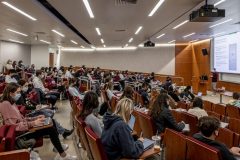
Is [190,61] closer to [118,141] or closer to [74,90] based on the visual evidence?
[74,90]

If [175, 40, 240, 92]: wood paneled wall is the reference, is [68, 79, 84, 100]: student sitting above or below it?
below

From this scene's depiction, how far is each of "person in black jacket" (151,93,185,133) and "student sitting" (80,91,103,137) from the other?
3.17 feet

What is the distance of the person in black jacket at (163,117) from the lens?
415cm

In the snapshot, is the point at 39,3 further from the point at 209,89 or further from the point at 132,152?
the point at 209,89

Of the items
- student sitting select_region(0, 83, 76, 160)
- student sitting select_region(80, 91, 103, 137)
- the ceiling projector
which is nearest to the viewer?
student sitting select_region(80, 91, 103, 137)

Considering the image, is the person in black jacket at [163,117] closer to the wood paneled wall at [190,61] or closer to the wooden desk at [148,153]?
the wooden desk at [148,153]

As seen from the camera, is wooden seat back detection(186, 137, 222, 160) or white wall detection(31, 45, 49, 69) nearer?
wooden seat back detection(186, 137, 222, 160)

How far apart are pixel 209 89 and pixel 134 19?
9.18 m

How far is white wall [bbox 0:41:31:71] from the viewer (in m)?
19.8

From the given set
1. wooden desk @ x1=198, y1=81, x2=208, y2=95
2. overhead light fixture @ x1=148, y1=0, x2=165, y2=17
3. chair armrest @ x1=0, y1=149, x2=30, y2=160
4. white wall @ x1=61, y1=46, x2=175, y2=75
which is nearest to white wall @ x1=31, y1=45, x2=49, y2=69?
white wall @ x1=61, y1=46, x2=175, y2=75

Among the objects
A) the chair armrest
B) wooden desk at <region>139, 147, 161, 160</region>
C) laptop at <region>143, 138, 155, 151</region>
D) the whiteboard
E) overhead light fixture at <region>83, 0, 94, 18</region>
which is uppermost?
overhead light fixture at <region>83, 0, 94, 18</region>

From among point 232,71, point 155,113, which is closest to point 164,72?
point 232,71

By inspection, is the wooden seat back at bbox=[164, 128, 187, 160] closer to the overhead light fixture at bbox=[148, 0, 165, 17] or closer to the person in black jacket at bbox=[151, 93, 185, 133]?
the person in black jacket at bbox=[151, 93, 185, 133]

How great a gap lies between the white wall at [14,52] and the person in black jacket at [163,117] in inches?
710
